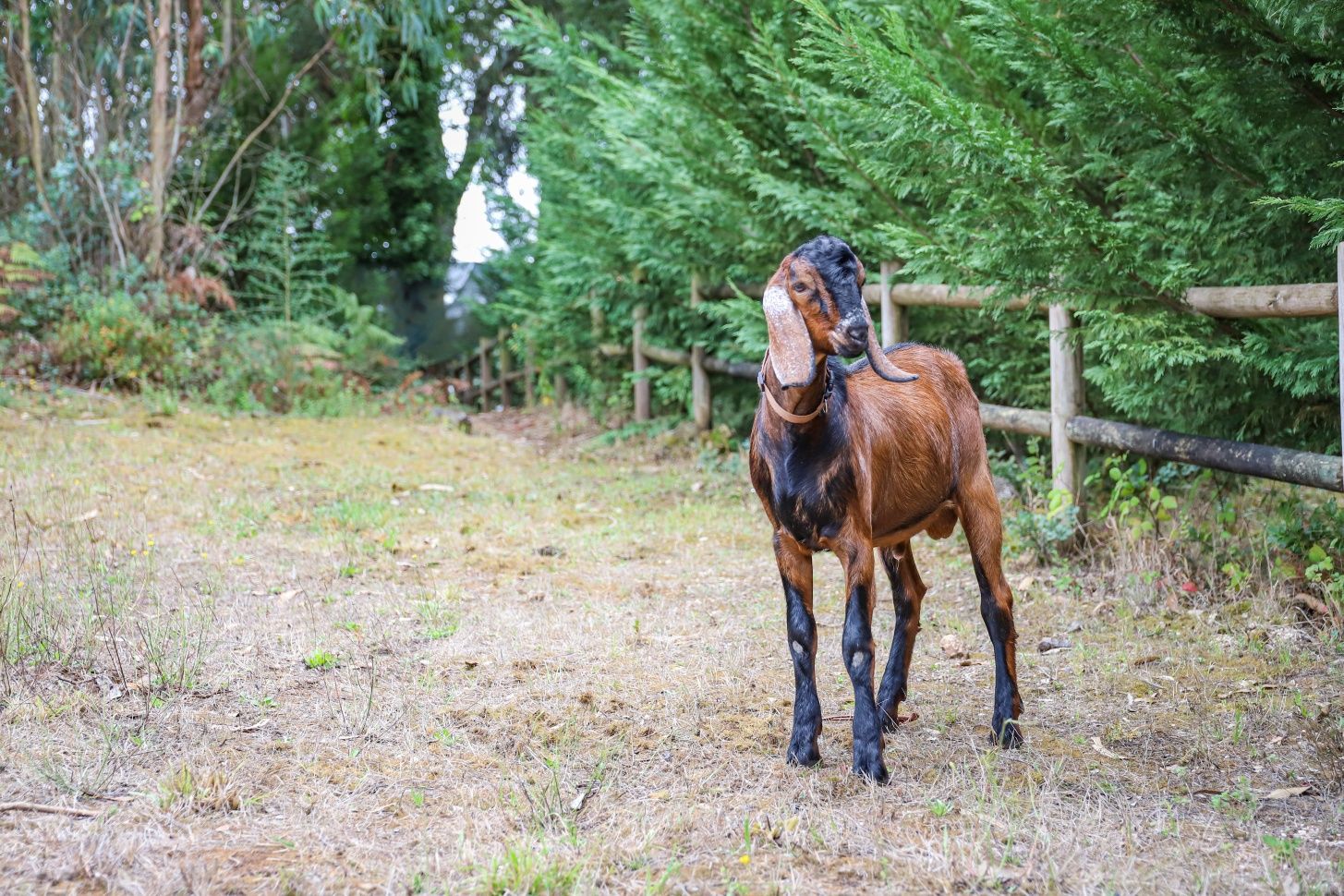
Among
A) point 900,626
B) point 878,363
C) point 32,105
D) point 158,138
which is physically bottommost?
point 900,626

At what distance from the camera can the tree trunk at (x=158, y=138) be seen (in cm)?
1448

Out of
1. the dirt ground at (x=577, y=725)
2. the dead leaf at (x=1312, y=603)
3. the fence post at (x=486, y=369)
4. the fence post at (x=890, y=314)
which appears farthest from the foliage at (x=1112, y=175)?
the fence post at (x=486, y=369)

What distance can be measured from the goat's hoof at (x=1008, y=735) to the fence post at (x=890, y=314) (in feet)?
13.0

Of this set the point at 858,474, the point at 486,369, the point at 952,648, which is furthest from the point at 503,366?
the point at 858,474

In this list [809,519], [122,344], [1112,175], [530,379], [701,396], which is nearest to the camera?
[809,519]

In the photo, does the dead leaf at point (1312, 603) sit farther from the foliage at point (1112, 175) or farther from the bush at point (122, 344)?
the bush at point (122, 344)

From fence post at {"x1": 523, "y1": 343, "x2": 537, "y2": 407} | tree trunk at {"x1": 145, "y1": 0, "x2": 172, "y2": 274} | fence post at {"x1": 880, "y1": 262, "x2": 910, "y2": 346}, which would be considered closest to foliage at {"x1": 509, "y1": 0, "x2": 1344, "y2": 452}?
fence post at {"x1": 880, "y1": 262, "x2": 910, "y2": 346}

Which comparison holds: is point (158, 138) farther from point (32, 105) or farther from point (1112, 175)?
point (1112, 175)

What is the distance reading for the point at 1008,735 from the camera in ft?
13.7

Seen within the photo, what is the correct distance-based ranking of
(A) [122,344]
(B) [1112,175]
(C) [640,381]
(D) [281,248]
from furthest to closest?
(D) [281,248] < (A) [122,344] < (C) [640,381] < (B) [1112,175]

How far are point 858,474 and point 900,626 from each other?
0.88 meters

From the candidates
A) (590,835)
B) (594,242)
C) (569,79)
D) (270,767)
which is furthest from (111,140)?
(590,835)

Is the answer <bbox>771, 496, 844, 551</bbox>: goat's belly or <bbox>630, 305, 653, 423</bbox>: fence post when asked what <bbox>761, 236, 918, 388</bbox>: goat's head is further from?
<bbox>630, 305, 653, 423</bbox>: fence post

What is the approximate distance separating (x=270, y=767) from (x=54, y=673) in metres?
1.36
